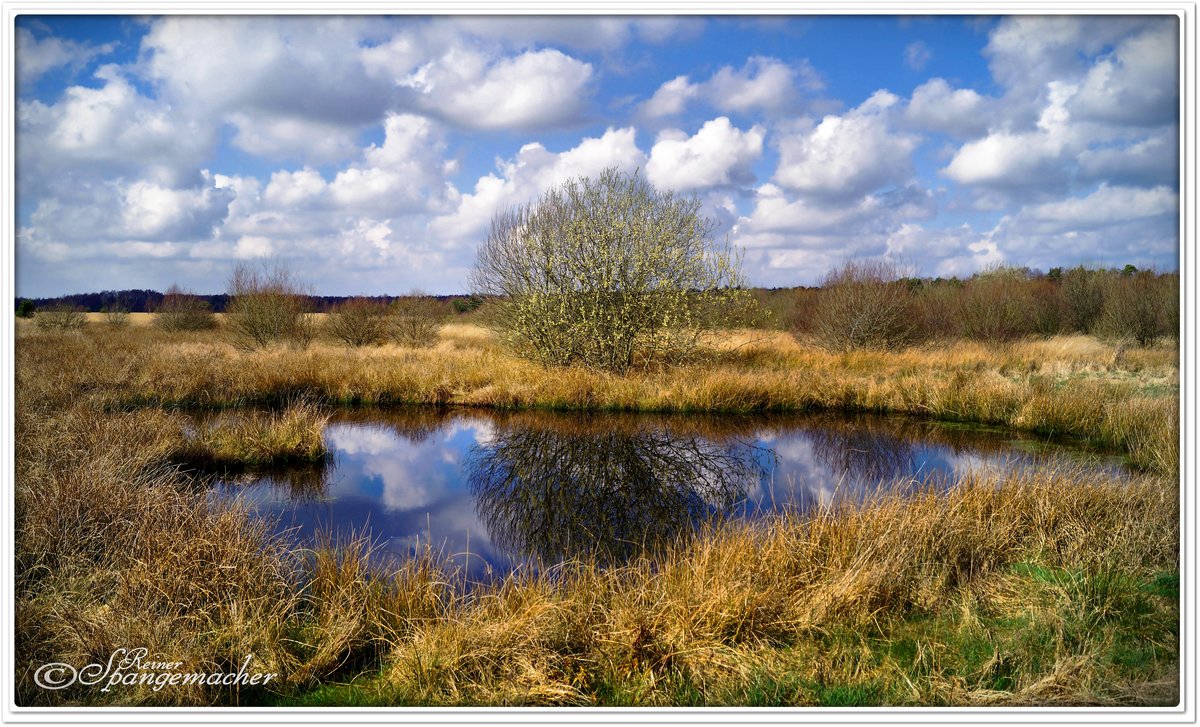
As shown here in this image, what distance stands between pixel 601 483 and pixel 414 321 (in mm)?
20459

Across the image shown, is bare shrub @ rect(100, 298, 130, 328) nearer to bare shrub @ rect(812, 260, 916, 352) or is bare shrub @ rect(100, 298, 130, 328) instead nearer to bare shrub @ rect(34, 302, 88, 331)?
bare shrub @ rect(34, 302, 88, 331)

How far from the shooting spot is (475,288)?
1948 cm

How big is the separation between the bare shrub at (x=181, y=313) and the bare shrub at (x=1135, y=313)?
3533 cm

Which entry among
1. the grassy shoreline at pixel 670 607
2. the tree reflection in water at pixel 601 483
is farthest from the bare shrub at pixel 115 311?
the grassy shoreline at pixel 670 607

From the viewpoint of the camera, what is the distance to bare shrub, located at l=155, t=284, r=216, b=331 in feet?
100.0

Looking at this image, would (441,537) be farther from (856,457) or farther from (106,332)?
(106,332)

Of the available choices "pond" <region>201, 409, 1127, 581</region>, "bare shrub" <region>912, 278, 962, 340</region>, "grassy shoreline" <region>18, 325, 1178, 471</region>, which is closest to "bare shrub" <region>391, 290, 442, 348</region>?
"grassy shoreline" <region>18, 325, 1178, 471</region>

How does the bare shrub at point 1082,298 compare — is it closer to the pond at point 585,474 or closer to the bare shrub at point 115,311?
the pond at point 585,474

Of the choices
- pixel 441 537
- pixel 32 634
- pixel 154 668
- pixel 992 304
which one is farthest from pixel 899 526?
pixel 992 304

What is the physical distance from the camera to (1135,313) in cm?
1995

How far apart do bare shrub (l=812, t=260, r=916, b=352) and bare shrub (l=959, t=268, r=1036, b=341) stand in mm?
2333

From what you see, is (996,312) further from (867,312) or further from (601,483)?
(601,483)

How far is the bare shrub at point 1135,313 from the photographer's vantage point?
1901 cm

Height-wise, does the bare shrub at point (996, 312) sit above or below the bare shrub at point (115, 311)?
below
